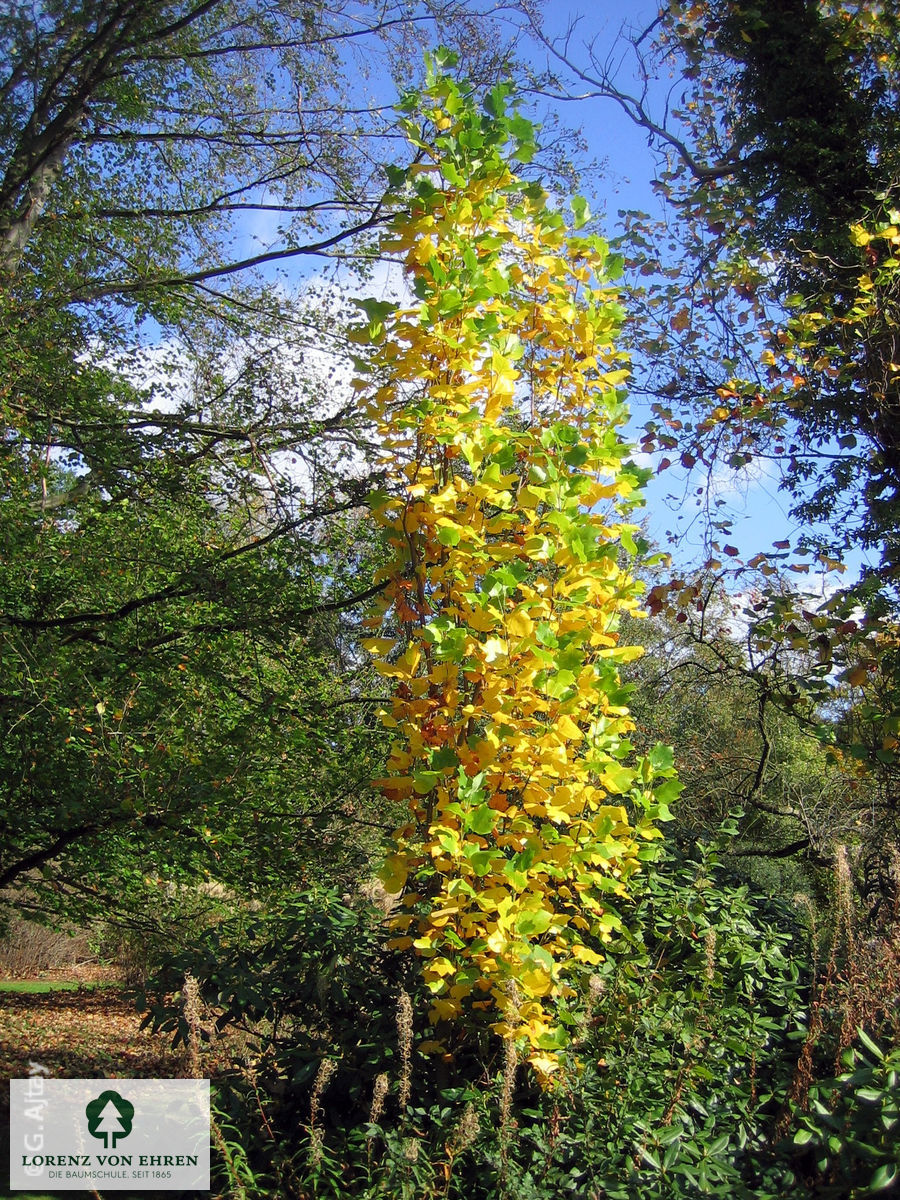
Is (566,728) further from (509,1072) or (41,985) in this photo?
(41,985)

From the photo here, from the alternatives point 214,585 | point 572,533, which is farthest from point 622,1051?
point 214,585

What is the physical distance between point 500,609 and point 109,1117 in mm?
2130

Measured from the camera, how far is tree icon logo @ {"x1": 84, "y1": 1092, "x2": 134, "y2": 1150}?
8.91 feet

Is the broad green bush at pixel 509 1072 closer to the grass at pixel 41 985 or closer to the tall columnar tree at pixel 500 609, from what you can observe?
the tall columnar tree at pixel 500 609

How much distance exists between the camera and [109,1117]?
9.30 feet

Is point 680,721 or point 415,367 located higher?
point 415,367

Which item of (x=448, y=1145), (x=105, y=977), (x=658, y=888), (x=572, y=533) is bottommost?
(x=105, y=977)

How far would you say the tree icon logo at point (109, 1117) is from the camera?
2.72 metres

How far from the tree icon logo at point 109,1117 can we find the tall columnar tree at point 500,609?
3.66ft

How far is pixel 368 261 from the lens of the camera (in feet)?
23.9

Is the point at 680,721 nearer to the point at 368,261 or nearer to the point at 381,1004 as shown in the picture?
the point at 368,261

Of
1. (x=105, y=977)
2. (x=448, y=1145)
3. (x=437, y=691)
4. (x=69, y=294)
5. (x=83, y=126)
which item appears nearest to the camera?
(x=448, y=1145)

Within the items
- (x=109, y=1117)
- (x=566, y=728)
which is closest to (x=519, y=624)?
(x=566, y=728)

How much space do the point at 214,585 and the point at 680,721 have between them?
13.8ft
